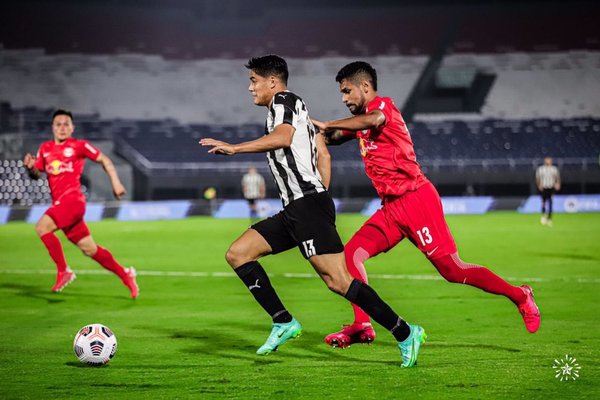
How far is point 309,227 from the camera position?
6.91 metres

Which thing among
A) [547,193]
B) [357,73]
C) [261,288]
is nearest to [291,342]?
[261,288]

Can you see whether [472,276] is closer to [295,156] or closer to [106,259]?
[295,156]

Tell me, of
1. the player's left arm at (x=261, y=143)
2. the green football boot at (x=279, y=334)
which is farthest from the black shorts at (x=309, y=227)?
the green football boot at (x=279, y=334)

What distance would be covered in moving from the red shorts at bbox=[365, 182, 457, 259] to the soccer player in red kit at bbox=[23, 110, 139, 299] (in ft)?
15.9

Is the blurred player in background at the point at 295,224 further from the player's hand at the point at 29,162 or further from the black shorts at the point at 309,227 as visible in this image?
the player's hand at the point at 29,162

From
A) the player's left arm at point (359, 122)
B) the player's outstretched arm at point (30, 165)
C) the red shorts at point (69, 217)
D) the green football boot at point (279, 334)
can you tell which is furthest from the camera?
the red shorts at point (69, 217)

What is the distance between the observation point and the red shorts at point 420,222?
743cm

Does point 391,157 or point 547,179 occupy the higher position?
point 547,179

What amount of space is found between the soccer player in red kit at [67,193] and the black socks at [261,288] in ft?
15.0

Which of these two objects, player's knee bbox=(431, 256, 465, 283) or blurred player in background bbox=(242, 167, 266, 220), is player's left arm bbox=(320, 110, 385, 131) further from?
blurred player in background bbox=(242, 167, 266, 220)

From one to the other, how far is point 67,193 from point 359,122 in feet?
20.1

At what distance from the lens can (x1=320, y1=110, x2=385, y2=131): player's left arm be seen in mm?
6566

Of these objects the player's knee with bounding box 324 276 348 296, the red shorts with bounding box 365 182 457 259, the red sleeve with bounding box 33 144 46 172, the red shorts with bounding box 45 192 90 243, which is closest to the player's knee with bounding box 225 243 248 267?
the player's knee with bounding box 324 276 348 296

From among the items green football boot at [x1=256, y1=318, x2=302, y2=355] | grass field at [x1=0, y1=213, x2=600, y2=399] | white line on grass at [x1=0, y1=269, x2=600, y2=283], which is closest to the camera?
grass field at [x1=0, y1=213, x2=600, y2=399]
